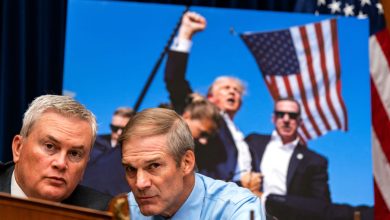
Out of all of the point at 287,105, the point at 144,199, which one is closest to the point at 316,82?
the point at 287,105

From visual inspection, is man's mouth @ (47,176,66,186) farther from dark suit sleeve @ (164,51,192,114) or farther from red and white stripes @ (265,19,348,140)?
red and white stripes @ (265,19,348,140)

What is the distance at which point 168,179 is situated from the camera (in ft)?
8.64

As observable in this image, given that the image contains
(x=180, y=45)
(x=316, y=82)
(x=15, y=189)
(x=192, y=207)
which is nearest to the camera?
(x=192, y=207)

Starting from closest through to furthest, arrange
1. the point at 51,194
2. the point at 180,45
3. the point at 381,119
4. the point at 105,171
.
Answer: the point at 51,194 < the point at 105,171 < the point at 180,45 < the point at 381,119

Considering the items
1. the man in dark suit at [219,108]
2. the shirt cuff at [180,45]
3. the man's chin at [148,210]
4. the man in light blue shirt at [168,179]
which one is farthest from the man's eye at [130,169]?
the shirt cuff at [180,45]

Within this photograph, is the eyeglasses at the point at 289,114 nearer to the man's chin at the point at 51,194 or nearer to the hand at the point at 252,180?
the hand at the point at 252,180

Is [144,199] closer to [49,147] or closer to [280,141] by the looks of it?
[49,147]

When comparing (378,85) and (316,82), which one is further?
(378,85)

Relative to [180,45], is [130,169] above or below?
below

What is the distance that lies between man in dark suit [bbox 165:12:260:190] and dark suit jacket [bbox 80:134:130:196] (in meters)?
0.48

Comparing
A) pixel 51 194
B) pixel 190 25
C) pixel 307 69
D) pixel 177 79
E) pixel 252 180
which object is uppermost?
pixel 190 25

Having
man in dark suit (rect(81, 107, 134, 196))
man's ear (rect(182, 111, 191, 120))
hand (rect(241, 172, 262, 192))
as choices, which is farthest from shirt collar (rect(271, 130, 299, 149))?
man in dark suit (rect(81, 107, 134, 196))

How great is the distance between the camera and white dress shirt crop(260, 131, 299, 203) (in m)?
4.99

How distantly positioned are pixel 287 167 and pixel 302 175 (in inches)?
4.2
